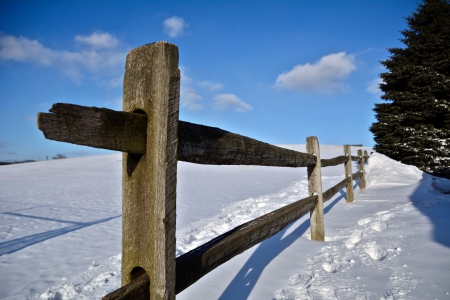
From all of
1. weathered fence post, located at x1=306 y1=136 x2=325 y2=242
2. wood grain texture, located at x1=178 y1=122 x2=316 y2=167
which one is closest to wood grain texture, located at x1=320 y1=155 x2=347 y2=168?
weathered fence post, located at x1=306 y1=136 x2=325 y2=242

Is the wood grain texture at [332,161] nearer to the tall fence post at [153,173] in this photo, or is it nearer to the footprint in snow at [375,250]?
the footprint in snow at [375,250]

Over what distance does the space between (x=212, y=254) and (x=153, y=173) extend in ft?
2.09

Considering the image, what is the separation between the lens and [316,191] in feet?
12.3

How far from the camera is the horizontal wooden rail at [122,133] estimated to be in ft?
2.64

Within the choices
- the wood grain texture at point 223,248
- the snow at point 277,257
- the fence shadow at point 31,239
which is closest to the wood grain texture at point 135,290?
the wood grain texture at point 223,248

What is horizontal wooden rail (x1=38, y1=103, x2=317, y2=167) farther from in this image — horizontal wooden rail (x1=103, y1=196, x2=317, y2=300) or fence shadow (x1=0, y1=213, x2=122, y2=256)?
fence shadow (x1=0, y1=213, x2=122, y2=256)

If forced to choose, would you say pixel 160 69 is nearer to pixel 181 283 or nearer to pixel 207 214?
pixel 181 283

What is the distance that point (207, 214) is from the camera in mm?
5668

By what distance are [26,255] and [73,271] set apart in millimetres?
1035

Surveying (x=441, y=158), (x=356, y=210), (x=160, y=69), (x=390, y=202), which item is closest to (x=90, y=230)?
(x=160, y=69)

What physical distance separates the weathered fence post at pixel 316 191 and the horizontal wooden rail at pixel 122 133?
7.94 ft

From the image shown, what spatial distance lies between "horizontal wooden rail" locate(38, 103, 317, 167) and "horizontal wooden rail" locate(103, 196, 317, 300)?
0.45m

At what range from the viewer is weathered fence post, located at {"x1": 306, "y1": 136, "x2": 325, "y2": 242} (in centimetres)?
362

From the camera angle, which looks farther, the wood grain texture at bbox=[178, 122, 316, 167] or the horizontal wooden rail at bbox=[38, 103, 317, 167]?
the wood grain texture at bbox=[178, 122, 316, 167]
